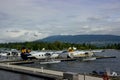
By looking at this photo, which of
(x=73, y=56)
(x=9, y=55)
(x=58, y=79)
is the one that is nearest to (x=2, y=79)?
(x=58, y=79)

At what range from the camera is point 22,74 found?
45.7 m

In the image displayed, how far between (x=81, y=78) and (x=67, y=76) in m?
1.98

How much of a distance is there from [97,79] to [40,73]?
1147cm

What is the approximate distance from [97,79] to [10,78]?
15.2m

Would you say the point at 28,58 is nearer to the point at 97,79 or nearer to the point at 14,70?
the point at 14,70

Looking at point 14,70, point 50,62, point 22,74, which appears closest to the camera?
point 22,74

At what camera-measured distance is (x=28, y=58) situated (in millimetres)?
92250

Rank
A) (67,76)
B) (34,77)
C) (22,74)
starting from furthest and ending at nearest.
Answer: (22,74), (34,77), (67,76)

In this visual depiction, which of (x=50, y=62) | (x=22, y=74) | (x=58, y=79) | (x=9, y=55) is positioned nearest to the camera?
(x=58, y=79)

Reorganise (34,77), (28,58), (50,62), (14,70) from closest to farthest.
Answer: (34,77), (14,70), (50,62), (28,58)

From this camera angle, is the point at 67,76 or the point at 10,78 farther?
the point at 10,78

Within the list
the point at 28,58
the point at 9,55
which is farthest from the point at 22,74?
the point at 9,55

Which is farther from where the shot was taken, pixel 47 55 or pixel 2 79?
pixel 47 55

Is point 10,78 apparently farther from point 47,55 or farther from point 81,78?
point 47,55
